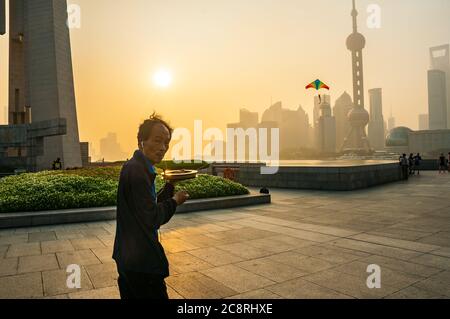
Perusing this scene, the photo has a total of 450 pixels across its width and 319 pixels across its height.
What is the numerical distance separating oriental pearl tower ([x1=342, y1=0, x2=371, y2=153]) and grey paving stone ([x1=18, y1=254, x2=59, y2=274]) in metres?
143

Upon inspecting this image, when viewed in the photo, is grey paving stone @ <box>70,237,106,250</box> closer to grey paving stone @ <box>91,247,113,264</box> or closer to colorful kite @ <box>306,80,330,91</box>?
grey paving stone @ <box>91,247,113,264</box>

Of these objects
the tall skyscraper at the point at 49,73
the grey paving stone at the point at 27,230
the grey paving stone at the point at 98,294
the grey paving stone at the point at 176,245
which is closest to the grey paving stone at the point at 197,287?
the grey paving stone at the point at 98,294

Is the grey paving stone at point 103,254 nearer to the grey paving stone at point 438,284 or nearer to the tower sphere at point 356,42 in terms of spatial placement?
the grey paving stone at point 438,284

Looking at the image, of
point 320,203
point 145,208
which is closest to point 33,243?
point 145,208

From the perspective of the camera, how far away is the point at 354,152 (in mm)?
136375

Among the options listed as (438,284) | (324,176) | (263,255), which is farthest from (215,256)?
(324,176)

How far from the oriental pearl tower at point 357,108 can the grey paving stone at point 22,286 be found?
473ft

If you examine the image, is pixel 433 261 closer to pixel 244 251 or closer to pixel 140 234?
pixel 244 251

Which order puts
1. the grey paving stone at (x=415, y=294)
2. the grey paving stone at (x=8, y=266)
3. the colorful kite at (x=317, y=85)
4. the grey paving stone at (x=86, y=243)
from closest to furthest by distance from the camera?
1. the grey paving stone at (x=415, y=294)
2. the grey paving stone at (x=8, y=266)
3. the grey paving stone at (x=86, y=243)
4. the colorful kite at (x=317, y=85)

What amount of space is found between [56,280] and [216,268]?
2.60 m

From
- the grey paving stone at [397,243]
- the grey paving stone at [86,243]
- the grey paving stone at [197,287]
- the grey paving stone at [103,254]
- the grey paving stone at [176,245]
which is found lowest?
the grey paving stone at [397,243]

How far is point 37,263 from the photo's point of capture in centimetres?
595

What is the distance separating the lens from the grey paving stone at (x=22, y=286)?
4488mm
